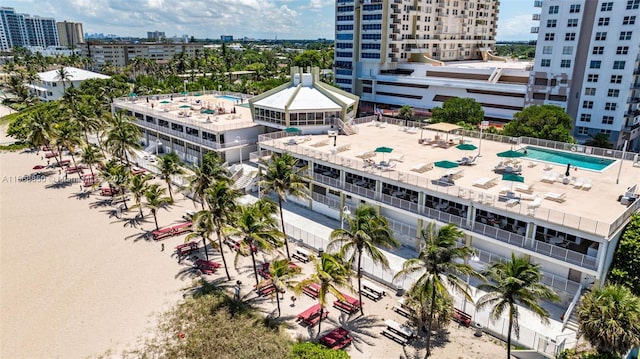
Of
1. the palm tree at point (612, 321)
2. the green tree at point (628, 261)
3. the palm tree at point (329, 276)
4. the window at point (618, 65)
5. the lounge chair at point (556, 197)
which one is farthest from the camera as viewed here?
the window at point (618, 65)

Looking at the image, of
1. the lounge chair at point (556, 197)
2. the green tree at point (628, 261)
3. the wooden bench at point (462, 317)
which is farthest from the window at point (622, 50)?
the wooden bench at point (462, 317)

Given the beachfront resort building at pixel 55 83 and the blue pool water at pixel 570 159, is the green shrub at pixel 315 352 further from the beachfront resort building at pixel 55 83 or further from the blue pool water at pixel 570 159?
the beachfront resort building at pixel 55 83

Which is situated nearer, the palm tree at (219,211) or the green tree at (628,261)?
the green tree at (628,261)

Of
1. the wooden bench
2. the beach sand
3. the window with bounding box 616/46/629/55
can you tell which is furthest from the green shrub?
the window with bounding box 616/46/629/55

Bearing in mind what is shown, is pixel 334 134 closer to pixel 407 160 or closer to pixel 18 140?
pixel 407 160

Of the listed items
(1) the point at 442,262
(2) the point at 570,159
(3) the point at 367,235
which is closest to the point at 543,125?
(2) the point at 570,159

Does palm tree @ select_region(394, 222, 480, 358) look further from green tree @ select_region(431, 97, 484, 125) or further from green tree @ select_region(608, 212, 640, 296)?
green tree @ select_region(431, 97, 484, 125)

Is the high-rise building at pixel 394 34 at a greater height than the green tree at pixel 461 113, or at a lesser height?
greater
